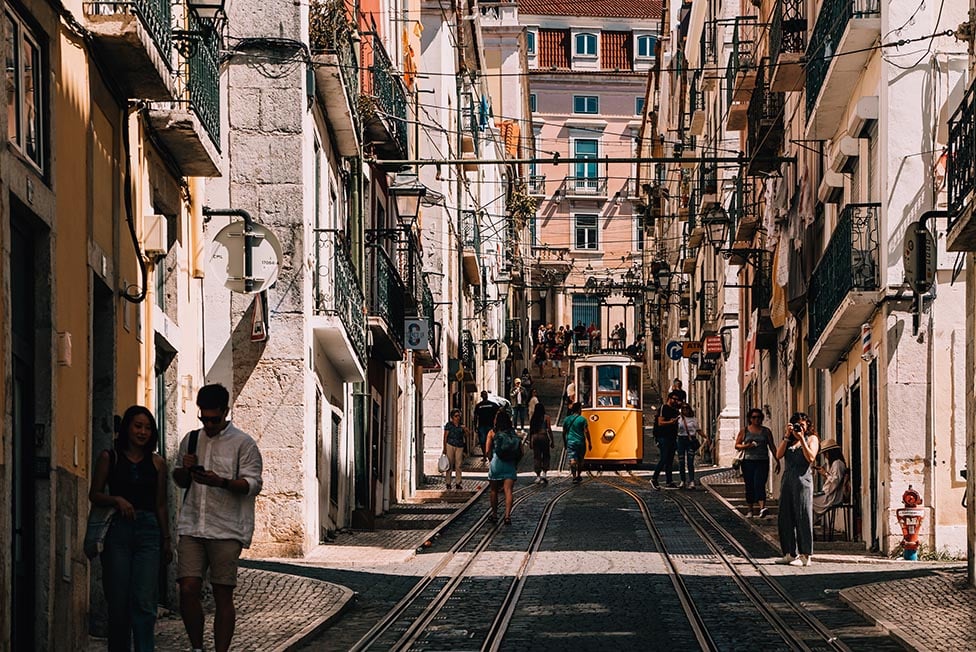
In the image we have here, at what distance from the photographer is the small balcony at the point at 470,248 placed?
48.5 meters

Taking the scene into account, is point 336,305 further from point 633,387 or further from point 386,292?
point 633,387

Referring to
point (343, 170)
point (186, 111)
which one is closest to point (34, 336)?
point (186, 111)

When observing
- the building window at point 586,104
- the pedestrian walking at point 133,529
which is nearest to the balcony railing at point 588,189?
the building window at point 586,104

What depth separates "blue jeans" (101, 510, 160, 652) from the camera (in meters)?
11.6

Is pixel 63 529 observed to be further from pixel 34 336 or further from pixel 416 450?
pixel 416 450

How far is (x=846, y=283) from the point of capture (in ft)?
79.3

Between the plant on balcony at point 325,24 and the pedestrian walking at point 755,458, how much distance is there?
26.6ft

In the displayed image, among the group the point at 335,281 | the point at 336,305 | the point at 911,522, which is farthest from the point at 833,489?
the point at 335,281

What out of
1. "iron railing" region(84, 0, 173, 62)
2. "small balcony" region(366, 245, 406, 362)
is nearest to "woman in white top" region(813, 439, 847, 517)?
"small balcony" region(366, 245, 406, 362)

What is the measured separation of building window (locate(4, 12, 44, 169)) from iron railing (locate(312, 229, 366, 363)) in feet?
35.2

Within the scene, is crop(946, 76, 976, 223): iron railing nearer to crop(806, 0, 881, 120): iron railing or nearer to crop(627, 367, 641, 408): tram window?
crop(806, 0, 881, 120): iron railing

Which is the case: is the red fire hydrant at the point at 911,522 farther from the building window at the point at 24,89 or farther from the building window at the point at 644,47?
the building window at the point at 644,47

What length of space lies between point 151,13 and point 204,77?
3.04 m

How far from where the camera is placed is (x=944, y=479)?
2183 cm
